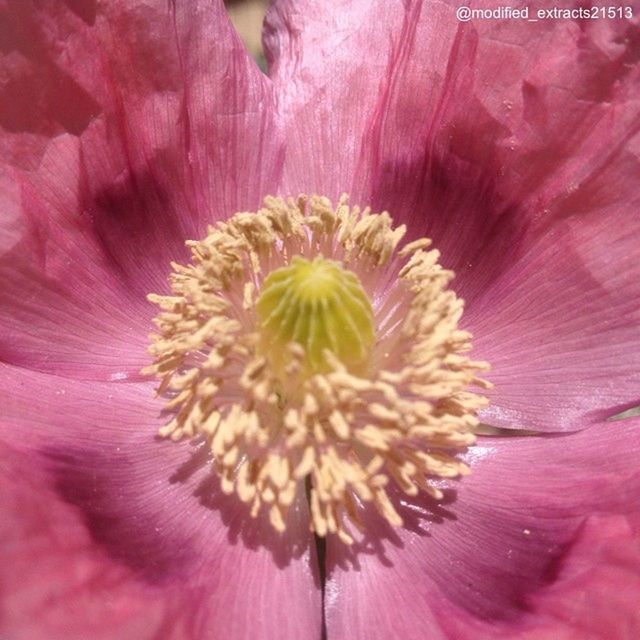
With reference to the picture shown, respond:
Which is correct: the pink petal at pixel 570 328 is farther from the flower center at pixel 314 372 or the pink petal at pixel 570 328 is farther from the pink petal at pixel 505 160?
the flower center at pixel 314 372

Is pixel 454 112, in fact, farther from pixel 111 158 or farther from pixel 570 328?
pixel 111 158

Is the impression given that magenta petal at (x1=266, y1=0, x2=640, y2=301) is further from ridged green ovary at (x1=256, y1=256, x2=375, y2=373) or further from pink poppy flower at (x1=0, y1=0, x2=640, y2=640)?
ridged green ovary at (x1=256, y1=256, x2=375, y2=373)

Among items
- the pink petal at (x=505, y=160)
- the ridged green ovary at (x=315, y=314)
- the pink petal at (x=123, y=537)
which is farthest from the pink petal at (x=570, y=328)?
the pink petal at (x=123, y=537)

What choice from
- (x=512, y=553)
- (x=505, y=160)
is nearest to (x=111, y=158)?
(x=505, y=160)

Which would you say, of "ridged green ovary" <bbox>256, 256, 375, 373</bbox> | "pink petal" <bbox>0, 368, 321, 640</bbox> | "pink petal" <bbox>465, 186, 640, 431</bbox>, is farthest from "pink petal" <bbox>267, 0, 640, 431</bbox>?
"pink petal" <bbox>0, 368, 321, 640</bbox>

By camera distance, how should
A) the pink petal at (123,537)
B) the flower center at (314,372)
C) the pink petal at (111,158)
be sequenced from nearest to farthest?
the pink petal at (123,537) < the flower center at (314,372) < the pink petal at (111,158)

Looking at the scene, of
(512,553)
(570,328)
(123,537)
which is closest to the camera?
(123,537)

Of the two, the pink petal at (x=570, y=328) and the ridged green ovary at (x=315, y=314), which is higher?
the pink petal at (x=570, y=328)
